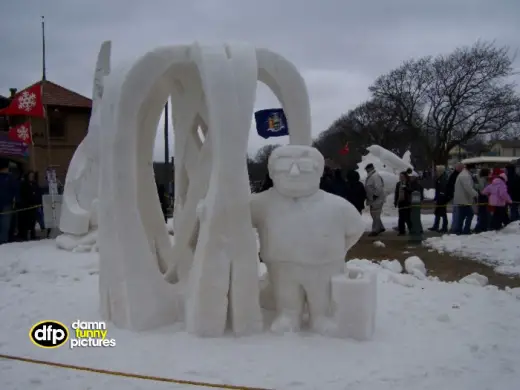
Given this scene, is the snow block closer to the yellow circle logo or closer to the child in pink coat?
the yellow circle logo

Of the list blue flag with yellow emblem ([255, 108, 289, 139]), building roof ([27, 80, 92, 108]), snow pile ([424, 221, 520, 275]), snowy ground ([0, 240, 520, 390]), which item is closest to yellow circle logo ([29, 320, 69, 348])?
snowy ground ([0, 240, 520, 390])

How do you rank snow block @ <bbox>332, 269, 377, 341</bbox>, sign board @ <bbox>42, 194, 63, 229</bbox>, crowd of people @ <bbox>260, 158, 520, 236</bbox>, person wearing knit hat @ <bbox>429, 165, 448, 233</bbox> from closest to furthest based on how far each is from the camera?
1. snow block @ <bbox>332, 269, 377, 341</bbox>
2. crowd of people @ <bbox>260, 158, 520, 236</bbox>
3. sign board @ <bbox>42, 194, 63, 229</bbox>
4. person wearing knit hat @ <bbox>429, 165, 448, 233</bbox>

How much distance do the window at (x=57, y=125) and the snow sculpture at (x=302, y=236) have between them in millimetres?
23429

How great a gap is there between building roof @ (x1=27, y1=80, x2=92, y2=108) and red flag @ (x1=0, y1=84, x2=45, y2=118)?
14.1 meters

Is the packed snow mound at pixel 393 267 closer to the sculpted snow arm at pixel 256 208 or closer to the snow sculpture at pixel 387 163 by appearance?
the sculpted snow arm at pixel 256 208

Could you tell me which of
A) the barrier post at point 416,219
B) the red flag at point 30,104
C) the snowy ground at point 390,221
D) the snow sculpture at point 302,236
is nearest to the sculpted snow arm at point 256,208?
the snow sculpture at point 302,236

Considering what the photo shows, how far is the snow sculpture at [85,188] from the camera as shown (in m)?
8.77

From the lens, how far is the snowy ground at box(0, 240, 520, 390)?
3428 mm

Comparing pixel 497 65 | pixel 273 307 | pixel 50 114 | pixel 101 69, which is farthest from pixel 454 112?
pixel 273 307

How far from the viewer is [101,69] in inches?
353

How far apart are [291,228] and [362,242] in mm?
6531

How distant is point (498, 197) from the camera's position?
1047cm

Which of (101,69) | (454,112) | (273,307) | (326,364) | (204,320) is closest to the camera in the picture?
(326,364)

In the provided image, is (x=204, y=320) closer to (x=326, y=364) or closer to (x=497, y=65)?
(x=326, y=364)
